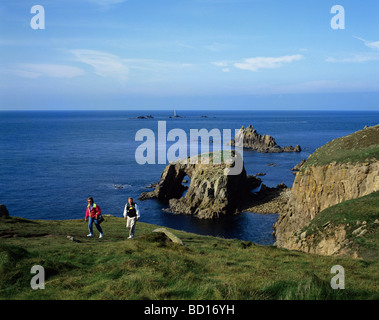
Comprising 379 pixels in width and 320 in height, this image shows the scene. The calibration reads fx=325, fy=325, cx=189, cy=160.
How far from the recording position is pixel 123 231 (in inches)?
1088

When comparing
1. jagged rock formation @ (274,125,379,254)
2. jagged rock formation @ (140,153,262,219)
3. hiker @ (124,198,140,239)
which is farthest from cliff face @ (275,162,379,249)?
jagged rock formation @ (140,153,262,219)

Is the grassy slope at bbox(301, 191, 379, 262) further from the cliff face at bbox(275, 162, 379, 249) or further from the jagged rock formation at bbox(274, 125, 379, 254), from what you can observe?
the cliff face at bbox(275, 162, 379, 249)

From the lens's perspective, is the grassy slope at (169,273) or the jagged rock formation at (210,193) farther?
the jagged rock formation at (210,193)

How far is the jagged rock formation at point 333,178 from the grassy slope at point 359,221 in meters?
3.37

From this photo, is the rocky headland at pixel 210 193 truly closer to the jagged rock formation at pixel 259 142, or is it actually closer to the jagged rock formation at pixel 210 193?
the jagged rock formation at pixel 210 193

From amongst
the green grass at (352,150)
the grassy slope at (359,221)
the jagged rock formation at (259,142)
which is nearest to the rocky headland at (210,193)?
the green grass at (352,150)

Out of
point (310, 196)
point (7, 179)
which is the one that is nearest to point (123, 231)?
point (310, 196)

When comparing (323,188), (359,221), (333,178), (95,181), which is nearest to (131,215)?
(359,221)

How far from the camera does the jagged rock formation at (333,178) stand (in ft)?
117

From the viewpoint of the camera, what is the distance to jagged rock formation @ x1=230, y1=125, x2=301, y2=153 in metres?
156

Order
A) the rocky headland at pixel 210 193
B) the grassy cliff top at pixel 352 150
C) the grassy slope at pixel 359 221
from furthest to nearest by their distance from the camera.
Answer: the rocky headland at pixel 210 193, the grassy cliff top at pixel 352 150, the grassy slope at pixel 359 221

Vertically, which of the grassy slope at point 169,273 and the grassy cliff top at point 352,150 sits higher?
the grassy cliff top at point 352,150

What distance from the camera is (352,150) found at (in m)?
40.6

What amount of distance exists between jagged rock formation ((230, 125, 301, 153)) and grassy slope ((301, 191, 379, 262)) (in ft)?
417
